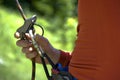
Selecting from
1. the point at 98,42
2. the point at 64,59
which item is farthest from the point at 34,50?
the point at 98,42

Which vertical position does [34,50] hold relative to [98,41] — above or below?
below

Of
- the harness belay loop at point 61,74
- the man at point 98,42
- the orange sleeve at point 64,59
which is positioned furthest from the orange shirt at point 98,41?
the orange sleeve at point 64,59

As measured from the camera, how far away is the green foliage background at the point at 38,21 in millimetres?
5832

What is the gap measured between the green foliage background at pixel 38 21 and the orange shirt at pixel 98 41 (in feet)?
10.7

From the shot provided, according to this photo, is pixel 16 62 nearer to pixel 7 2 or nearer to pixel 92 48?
pixel 7 2

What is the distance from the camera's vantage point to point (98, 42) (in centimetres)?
226

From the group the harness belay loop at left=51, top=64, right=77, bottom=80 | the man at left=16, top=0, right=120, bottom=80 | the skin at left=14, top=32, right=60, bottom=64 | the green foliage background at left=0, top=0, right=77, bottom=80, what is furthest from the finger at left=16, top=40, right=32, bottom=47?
the green foliage background at left=0, top=0, right=77, bottom=80

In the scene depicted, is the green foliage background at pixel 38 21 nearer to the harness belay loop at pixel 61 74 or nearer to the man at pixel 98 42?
the harness belay loop at pixel 61 74

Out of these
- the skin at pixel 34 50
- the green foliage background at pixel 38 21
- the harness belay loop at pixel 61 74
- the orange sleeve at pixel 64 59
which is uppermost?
the skin at pixel 34 50

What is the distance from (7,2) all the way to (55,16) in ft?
2.15

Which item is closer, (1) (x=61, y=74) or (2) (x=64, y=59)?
(1) (x=61, y=74)

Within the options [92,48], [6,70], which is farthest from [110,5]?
[6,70]

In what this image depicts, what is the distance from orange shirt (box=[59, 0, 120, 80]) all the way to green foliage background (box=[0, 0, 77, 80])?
3.25 metres

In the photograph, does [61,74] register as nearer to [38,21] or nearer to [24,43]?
[24,43]
